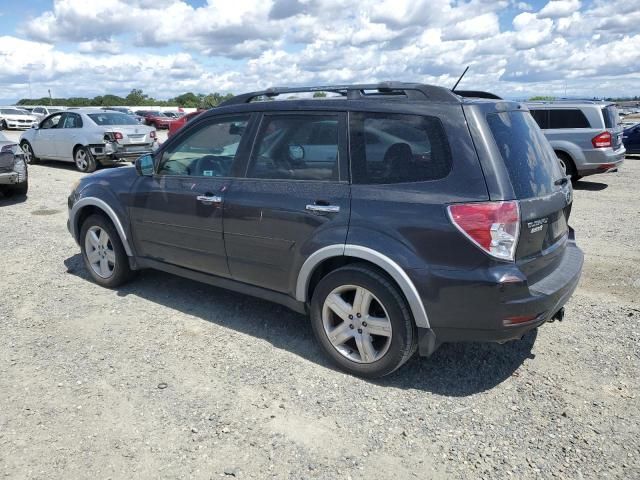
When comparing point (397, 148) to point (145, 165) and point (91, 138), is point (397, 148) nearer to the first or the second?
point (145, 165)

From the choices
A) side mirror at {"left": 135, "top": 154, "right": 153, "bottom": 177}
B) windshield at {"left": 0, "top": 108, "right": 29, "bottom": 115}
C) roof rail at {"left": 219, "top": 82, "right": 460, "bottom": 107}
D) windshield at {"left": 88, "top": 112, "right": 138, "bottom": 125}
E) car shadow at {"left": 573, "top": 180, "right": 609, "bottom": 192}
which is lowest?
car shadow at {"left": 573, "top": 180, "right": 609, "bottom": 192}

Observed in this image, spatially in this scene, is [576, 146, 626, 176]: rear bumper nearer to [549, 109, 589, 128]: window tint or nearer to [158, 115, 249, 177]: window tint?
[549, 109, 589, 128]: window tint

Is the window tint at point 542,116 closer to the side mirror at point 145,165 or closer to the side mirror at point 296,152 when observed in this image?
the side mirror at point 296,152

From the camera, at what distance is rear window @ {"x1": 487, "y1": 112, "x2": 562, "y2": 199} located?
10.1 feet

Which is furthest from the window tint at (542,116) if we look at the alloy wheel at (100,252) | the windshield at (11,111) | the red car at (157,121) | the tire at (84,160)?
the windshield at (11,111)

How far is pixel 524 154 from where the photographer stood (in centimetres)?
324

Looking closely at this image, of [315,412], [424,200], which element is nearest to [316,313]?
[315,412]

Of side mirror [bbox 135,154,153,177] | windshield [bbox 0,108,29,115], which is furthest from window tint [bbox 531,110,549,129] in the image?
windshield [bbox 0,108,29,115]

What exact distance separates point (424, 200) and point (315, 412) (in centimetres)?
142

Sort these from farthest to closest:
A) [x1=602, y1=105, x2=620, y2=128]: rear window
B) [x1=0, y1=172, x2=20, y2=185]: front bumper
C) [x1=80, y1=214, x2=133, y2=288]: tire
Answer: [x1=602, y1=105, x2=620, y2=128]: rear window
[x1=0, y1=172, x2=20, y2=185]: front bumper
[x1=80, y1=214, x2=133, y2=288]: tire

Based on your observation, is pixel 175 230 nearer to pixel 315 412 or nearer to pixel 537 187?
pixel 315 412

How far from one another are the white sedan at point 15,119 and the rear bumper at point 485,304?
120 feet

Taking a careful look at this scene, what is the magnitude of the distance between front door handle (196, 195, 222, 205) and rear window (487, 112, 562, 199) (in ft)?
6.67

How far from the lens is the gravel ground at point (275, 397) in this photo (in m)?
2.70
